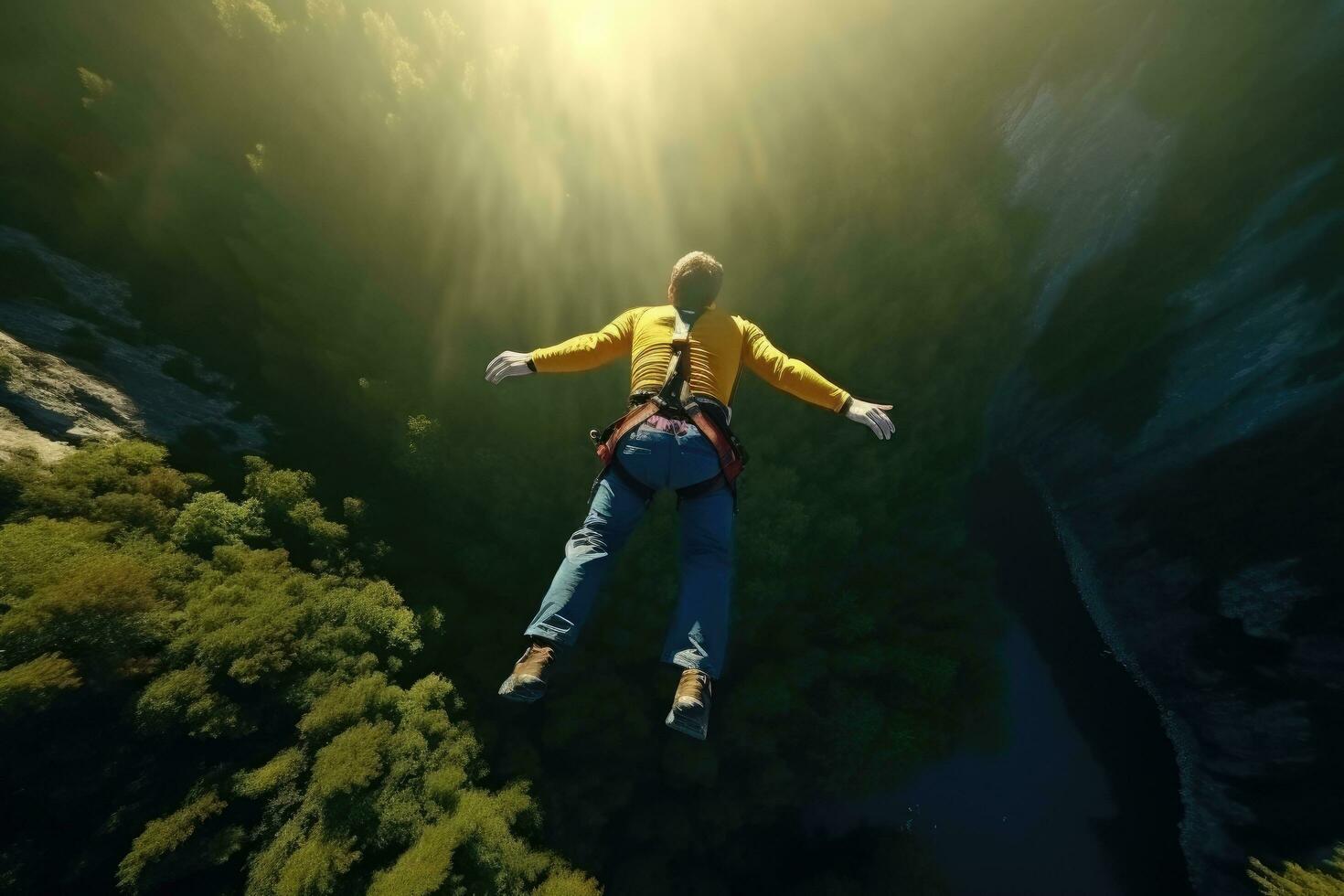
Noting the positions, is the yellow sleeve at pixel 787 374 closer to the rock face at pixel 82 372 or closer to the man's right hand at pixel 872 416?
the man's right hand at pixel 872 416

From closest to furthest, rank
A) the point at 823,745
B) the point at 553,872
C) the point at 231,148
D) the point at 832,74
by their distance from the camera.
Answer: the point at 553,872, the point at 231,148, the point at 832,74, the point at 823,745

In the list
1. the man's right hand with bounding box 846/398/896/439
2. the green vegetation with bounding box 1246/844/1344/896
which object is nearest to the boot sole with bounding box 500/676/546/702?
the man's right hand with bounding box 846/398/896/439

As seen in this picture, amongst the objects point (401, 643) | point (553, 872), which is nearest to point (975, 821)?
point (553, 872)

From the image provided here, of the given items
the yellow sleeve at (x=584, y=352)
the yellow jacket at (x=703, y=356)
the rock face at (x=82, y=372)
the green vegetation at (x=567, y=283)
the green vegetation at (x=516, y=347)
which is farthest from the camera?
the green vegetation at (x=567, y=283)

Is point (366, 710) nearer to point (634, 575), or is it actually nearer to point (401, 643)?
point (401, 643)

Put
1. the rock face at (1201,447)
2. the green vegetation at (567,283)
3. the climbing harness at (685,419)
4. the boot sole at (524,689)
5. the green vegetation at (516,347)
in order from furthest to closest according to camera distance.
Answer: the rock face at (1201,447), the green vegetation at (567,283), the green vegetation at (516,347), the climbing harness at (685,419), the boot sole at (524,689)

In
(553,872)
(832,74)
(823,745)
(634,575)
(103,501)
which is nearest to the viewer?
(103,501)

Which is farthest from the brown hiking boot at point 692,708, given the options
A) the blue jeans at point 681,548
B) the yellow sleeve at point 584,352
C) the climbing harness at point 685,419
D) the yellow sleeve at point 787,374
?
the yellow sleeve at point 584,352
